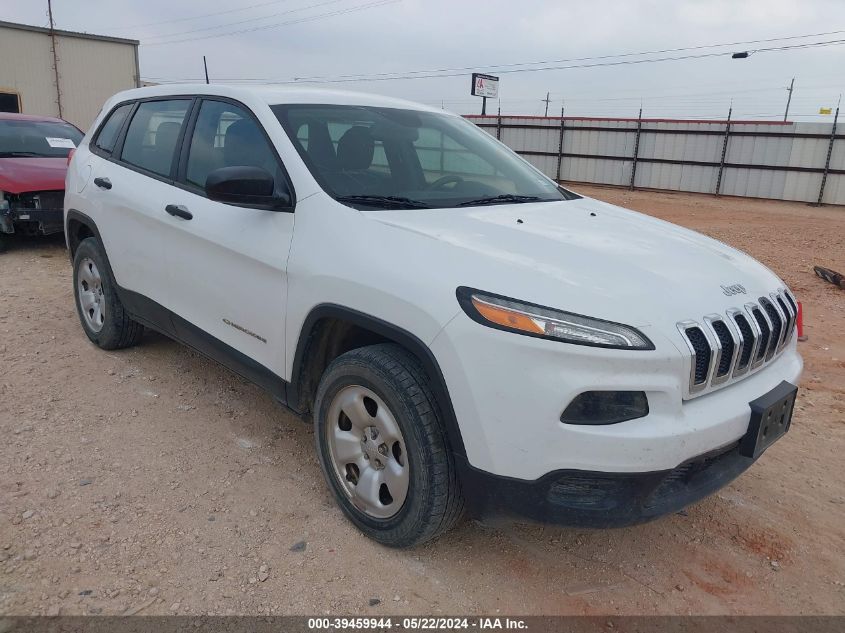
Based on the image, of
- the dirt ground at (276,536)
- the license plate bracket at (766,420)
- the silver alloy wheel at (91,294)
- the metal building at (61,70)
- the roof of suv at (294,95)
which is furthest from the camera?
the metal building at (61,70)

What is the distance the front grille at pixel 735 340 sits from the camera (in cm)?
213

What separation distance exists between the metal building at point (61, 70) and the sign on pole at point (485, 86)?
41.1ft

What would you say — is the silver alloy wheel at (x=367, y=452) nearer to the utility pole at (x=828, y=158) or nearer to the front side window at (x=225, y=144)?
the front side window at (x=225, y=144)

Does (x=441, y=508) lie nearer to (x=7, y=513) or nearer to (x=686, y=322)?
(x=686, y=322)

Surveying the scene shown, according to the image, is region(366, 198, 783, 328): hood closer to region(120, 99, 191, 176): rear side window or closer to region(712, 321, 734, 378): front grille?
region(712, 321, 734, 378): front grille

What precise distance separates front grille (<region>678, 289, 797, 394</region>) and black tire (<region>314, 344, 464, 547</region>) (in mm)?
877

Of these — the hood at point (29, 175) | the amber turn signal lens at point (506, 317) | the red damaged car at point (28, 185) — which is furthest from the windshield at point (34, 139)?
the amber turn signal lens at point (506, 317)

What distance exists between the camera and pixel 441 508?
2.34 meters

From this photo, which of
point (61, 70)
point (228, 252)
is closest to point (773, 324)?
point (228, 252)

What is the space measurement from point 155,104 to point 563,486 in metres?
3.46

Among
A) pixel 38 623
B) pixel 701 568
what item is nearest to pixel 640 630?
pixel 701 568

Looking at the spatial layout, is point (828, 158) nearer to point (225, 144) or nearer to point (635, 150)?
point (635, 150)

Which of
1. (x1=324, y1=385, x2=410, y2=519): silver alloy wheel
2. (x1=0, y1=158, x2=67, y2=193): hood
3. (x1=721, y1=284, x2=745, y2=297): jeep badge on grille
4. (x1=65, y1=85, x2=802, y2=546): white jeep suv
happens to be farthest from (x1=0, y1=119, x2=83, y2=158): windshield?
(x1=721, y1=284, x2=745, y2=297): jeep badge on grille

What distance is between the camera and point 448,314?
2.16m
